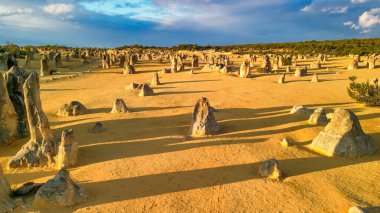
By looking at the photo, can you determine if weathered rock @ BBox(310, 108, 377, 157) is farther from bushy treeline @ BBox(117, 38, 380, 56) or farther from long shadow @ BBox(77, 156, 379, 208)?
bushy treeline @ BBox(117, 38, 380, 56)

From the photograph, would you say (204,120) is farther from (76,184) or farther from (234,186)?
(76,184)

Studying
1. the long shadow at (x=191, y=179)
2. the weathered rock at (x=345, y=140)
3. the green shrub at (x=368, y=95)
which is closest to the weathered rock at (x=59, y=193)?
the long shadow at (x=191, y=179)

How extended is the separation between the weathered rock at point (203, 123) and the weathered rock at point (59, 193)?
17.7ft

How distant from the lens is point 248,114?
14.8 metres

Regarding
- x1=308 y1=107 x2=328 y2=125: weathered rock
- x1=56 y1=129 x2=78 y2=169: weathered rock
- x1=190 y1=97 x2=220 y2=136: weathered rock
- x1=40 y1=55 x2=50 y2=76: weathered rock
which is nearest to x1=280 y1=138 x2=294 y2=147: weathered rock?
x1=190 y1=97 x2=220 y2=136: weathered rock

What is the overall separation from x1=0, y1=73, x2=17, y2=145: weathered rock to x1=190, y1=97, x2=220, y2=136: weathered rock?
6.70 m

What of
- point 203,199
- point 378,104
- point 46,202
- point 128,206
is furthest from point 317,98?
point 46,202

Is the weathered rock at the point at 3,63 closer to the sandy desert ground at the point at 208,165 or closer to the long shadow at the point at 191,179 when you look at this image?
the sandy desert ground at the point at 208,165

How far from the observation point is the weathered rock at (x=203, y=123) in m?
11.8

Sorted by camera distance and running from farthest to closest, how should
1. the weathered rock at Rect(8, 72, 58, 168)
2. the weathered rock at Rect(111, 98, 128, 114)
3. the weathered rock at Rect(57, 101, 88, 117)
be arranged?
the weathered rock at Rect(111, 98, 128, 114), the weathered rock at Rect(57, 101, 88, 117), the weathered rock at Rect(8, 72, 58, 168)

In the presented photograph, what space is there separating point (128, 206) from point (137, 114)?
318 inches

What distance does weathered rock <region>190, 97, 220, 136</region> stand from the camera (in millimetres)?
11836

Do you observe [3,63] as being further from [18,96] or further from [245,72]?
[245,72]

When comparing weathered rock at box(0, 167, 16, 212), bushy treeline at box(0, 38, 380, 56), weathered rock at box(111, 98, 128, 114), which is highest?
bushy treeline at box(0, 38, 380, 56)
